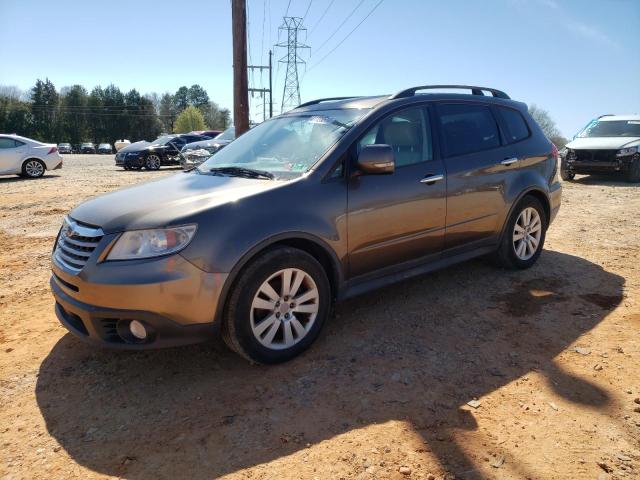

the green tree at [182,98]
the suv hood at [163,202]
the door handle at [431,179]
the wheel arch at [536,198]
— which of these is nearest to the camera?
the suv hood at [163,202]

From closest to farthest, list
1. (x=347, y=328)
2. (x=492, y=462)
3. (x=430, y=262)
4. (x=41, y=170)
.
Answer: (x=492, y=462) → (x=347, y=328) → (x=430, y=262) → (x=41, y=170)

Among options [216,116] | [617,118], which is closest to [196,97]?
[216,116]

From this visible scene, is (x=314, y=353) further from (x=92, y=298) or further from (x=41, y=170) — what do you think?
(x=41, y=170)

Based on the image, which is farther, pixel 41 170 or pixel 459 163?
pixel 41 170

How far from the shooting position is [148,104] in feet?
309

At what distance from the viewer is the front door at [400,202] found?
3447mm

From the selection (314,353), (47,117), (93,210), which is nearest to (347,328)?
(314,353)

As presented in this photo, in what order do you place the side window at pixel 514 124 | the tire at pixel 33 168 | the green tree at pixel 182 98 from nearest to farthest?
the side window at pixel 514 124 → the tire at pixel 33 168 → the green tree at pixel 182 98

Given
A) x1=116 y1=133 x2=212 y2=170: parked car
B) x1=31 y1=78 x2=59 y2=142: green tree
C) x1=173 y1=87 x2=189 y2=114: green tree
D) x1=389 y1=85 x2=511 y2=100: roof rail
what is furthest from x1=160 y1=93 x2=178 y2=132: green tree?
x1=389 y1=85 x2=511 y2=100: roof rail

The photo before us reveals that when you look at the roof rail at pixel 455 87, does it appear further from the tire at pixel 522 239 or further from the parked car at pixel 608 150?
the parked car at pixel 608 150

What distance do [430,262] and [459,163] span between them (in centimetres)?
90

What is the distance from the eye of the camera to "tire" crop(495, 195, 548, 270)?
15.6ft

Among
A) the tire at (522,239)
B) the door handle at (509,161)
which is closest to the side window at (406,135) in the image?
the door handle at (509,161)

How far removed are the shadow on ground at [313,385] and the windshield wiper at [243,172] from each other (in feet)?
4.14
